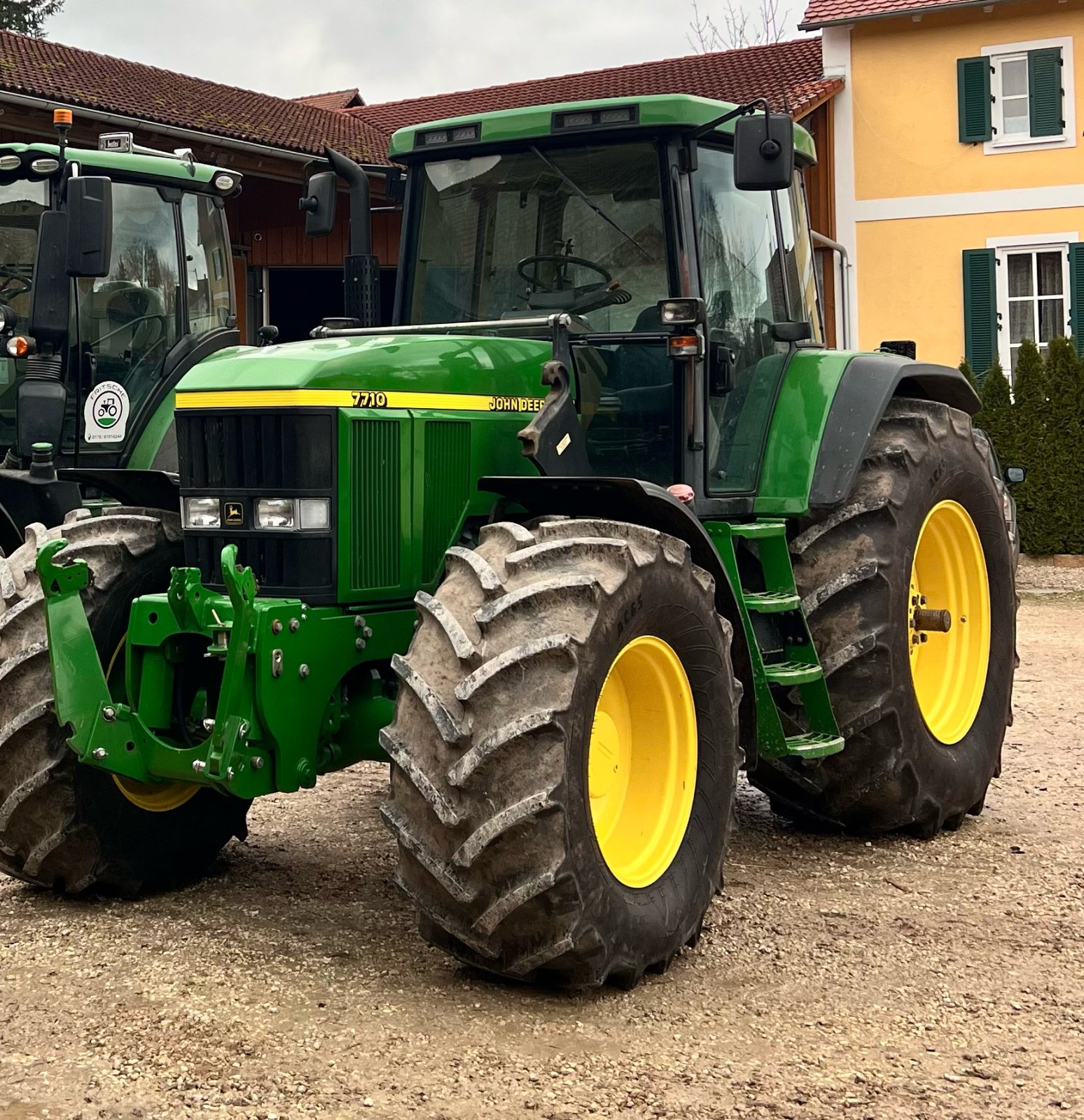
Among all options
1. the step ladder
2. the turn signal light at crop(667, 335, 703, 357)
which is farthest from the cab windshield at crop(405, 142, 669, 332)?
the step ladder

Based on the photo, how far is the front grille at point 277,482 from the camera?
14.4 feet

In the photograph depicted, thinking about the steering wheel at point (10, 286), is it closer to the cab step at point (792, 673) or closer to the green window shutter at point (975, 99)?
the cab step at point (792, 673)

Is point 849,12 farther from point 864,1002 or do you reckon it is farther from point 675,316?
point 864,1002

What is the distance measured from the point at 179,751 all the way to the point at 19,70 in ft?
38.0

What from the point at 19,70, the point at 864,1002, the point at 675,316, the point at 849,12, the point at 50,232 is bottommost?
the point at 864,1002

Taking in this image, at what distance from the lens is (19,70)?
14.2 metres

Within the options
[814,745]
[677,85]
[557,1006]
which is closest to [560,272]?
[814,745]

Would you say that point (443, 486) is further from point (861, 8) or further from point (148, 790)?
point (861, 8)

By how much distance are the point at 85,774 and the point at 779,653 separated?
7.47 feet

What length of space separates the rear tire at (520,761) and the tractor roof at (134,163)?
513 cm

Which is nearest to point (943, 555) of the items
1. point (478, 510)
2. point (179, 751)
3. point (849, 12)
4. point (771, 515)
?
point (771, 515)

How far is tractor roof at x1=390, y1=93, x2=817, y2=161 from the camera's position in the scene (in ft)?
17.1

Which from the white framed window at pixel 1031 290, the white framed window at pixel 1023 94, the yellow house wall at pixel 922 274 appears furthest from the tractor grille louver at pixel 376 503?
the white framed window at pixel 1023 94

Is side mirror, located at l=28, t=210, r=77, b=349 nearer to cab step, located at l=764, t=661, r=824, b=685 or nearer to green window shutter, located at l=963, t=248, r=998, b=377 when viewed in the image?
cab step, located at l=764, t=661, r=824, b=685
